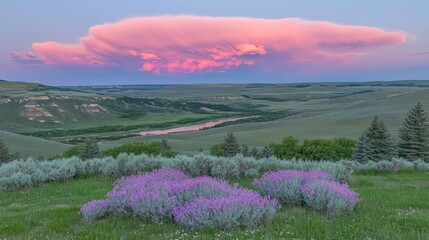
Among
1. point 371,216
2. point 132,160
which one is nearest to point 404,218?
point 371,216

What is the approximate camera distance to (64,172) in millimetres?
12219

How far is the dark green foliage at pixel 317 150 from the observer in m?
53.5

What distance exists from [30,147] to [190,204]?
236 feet

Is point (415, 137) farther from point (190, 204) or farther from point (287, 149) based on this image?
point (190, 204)

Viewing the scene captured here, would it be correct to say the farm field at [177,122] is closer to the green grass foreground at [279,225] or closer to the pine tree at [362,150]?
the pine tree at [362,150]

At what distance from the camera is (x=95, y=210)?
21.8ft

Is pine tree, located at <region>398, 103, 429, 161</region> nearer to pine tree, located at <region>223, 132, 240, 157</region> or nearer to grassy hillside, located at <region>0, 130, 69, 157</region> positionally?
pine tree, located at <region>223, 132, 240, 157</region>

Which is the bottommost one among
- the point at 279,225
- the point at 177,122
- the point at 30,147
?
the point at 177,122

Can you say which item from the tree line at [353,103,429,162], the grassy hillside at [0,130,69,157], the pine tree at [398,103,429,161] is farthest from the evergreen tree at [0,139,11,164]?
the pine tree at [398,103,429,161]

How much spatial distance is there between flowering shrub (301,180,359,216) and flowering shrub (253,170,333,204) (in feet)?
0.98

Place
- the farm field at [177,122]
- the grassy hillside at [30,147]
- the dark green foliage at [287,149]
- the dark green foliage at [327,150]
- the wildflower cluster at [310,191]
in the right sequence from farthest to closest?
the farm field at [177,122] → the grassy hillside at [30,147] → the dark green foliage at [287,149] → the dark green foliage at [327,150] → the wildflower cluster at [310,191]

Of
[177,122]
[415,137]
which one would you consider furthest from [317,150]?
[177,122]

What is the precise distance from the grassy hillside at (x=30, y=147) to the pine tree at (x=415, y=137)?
53250 millimetres

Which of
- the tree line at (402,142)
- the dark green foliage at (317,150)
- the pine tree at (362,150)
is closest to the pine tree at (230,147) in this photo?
the dark green foliage at (317,150)
